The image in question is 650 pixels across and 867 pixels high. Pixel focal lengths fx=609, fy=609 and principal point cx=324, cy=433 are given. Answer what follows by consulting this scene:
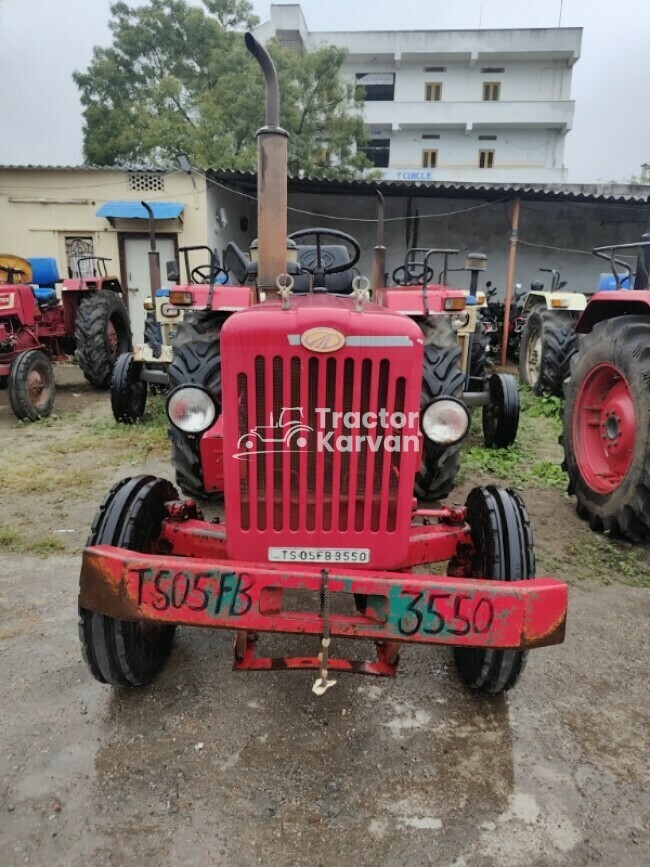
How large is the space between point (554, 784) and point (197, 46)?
25026 mm

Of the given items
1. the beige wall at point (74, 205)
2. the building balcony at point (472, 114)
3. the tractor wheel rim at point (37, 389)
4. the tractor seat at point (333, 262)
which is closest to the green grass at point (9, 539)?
the tractor seat at point (333, 262)

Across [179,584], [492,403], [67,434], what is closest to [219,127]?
[67,434]

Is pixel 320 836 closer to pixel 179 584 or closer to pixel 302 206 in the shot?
pixel 179 584

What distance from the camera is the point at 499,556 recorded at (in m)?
2.11

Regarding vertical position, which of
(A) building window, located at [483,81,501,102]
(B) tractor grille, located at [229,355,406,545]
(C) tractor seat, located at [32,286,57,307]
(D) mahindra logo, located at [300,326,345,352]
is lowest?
(B) tractor grille, located at [229,355,406,545]

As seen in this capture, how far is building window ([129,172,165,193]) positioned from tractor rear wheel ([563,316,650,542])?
10.1 m

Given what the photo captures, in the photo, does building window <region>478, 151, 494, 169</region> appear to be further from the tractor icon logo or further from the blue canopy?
the tractor icon logo

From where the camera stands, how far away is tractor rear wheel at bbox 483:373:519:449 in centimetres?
521

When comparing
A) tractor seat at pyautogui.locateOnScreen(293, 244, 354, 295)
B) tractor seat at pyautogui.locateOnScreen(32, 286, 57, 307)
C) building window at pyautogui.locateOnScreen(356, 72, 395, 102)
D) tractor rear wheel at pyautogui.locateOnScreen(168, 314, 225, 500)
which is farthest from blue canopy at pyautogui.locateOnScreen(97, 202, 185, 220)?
building window at pyautogui.locateOnScreen(356, 72, 395, 102)

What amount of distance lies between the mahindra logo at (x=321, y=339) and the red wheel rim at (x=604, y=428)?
2.46m

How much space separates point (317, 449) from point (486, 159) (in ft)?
101

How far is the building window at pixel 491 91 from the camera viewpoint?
29125 millimetres

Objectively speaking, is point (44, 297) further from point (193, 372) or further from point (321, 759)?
point (321, 759)

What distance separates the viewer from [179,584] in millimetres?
1810
